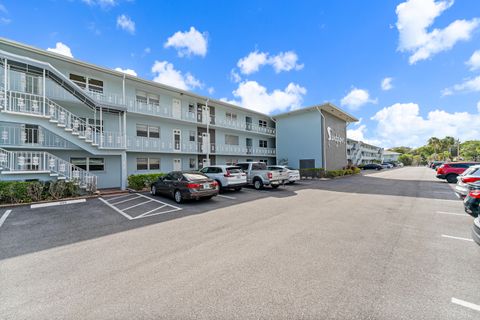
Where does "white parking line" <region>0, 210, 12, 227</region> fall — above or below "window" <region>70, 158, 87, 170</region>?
below

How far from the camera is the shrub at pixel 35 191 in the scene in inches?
356

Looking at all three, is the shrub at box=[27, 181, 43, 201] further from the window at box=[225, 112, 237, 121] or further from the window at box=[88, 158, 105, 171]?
the window at box=[225, 112, 237, 121]

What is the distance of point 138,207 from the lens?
8.42 m

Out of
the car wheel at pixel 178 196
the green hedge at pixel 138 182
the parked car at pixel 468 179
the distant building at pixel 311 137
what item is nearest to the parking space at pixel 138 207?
the car wheel at pixel 178 196

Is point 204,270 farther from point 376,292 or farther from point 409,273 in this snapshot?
point 409,273

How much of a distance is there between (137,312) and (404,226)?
696 cm

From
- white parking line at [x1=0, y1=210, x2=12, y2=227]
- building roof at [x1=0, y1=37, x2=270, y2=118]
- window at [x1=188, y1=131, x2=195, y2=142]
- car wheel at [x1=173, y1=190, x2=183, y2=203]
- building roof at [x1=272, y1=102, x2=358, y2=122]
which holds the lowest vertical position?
white parking line at [x1=0, y1=210, x2=12, y2=227]

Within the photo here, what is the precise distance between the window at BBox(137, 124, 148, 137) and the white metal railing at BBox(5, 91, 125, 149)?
9.23 ft

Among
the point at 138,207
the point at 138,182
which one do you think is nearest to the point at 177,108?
the point at 138,182

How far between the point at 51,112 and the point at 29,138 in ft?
10.2

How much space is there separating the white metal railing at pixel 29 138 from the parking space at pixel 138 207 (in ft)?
17.5

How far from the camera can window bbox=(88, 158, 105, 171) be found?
1355cm

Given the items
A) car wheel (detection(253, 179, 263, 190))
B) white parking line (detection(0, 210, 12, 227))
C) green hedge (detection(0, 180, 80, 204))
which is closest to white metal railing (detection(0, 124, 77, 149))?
green hedge (detection(0, 180, 80, 204))

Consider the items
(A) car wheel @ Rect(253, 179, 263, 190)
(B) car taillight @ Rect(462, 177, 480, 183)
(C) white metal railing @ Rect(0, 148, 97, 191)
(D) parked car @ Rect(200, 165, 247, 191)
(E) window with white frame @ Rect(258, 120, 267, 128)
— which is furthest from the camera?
(E) window with white frame @ Rect(258, 120, 267, 128)
